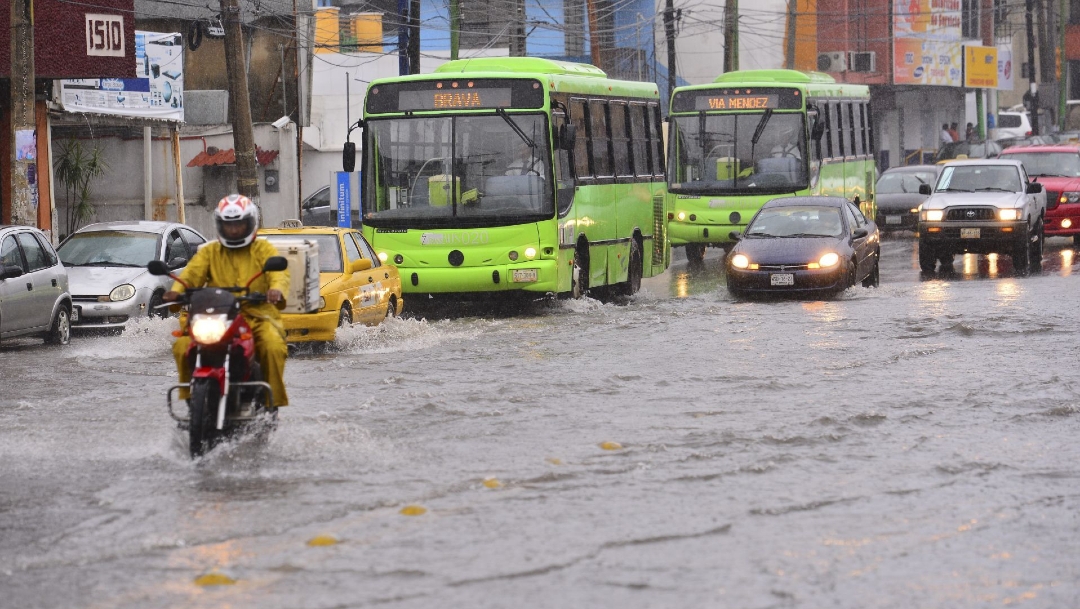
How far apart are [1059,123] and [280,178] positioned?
1631 inches

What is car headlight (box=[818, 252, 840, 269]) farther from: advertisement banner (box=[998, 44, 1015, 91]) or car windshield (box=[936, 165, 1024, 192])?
advertisement banner (box=[998, 44, 1015, 91])

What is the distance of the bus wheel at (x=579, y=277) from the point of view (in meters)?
22.2

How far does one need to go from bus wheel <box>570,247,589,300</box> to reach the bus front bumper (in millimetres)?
1152

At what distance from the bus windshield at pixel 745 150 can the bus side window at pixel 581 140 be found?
7.14 metres

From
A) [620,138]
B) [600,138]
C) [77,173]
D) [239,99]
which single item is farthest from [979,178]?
[77,173]

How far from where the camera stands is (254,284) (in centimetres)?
1050

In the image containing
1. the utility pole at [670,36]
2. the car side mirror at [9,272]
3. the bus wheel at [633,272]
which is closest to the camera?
the car side mirror at [9,272]

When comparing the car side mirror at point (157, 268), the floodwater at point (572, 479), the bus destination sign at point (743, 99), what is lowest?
the floodwater at point (572, 479)

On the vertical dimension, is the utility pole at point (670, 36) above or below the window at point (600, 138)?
above

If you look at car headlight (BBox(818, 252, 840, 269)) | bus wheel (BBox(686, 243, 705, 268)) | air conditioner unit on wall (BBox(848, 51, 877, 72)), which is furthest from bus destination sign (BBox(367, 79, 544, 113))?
air conditioner unit on wall (BBox(848, 51, 877, 72))

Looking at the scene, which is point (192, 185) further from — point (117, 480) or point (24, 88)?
point (117, 480)

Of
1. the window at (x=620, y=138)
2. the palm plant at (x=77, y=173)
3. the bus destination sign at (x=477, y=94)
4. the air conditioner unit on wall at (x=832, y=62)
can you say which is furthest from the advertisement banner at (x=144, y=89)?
the air conditioner unit on wall at (x=832, y=62)

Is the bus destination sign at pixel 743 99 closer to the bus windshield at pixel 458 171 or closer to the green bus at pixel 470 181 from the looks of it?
the green bus at pixel 470 181

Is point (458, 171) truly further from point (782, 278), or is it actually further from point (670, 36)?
point (670, 36)
